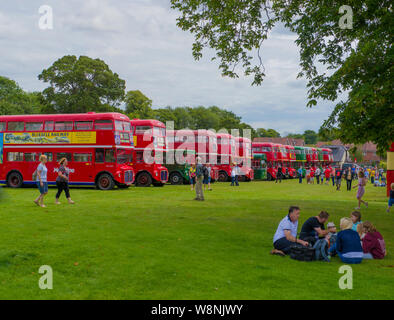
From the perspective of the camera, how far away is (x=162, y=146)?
30906mm

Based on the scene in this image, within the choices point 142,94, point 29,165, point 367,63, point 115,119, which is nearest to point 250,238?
point 367,63

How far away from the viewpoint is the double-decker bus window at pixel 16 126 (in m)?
26.7

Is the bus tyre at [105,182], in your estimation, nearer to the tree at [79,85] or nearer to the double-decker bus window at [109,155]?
the double-decker bus window at [109,155]

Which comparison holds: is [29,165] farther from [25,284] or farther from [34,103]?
[34,103]

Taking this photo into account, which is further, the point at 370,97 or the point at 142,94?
the point at 142,94

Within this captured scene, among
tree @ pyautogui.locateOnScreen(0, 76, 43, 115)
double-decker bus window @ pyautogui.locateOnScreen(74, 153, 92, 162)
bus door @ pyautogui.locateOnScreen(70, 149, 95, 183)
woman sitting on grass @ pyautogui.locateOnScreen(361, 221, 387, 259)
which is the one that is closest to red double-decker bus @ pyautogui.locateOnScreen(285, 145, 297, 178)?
bus door @ pyautogui.locateOnScreen(70, 149, 95, 183)

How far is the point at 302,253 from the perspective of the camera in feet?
27.3

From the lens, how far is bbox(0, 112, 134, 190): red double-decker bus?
83.9 feet

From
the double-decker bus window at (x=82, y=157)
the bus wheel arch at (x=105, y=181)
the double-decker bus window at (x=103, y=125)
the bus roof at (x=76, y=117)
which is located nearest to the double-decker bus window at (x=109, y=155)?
the bus wheel arch at (x=105, y=181)

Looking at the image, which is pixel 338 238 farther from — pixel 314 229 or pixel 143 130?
pixel 143 130

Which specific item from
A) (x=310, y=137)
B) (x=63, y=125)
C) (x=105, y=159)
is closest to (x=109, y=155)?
(x=105, y=159)

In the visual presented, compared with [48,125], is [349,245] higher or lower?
lower

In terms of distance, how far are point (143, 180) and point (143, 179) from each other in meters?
0.07

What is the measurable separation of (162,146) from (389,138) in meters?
20.5
